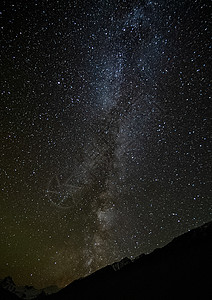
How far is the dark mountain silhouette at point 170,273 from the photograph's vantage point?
78.6 inches

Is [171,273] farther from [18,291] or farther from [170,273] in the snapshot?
[18,291]

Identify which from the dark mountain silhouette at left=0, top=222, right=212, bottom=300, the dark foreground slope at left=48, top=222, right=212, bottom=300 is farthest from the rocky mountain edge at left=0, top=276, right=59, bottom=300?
the dark foreground slope at left=48, top=222, right=212, bottom=300

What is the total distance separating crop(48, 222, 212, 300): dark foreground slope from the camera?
1.99m

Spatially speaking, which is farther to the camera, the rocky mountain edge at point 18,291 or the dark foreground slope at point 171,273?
the rocky mountain edge at point 18,291

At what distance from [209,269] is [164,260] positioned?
78cm

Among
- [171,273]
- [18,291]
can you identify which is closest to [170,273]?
[171,273]

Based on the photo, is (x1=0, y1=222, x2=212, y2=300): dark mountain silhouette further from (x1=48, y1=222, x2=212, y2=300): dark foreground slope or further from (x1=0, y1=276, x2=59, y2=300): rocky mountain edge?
(x1=0, y1=276, x2=59, y2=300): rocky mountain edge

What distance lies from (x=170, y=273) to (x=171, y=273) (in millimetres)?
22

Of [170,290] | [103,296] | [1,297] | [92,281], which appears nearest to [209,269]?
[170,290]

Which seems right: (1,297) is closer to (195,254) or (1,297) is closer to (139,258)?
(139,258)

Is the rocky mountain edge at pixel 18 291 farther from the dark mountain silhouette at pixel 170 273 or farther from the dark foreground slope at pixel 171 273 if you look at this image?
the dark foreground slope at pixel 171 273

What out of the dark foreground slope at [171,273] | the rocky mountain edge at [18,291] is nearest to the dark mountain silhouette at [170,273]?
the dark foreground slope at [171,273]

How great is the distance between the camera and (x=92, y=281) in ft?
13.5

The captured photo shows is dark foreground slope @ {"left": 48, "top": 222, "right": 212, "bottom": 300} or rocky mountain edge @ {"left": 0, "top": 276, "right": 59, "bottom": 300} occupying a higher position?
rocky mountain edge @ {"left": 0, "top": 276, "right": 59, "bottom": 300}
